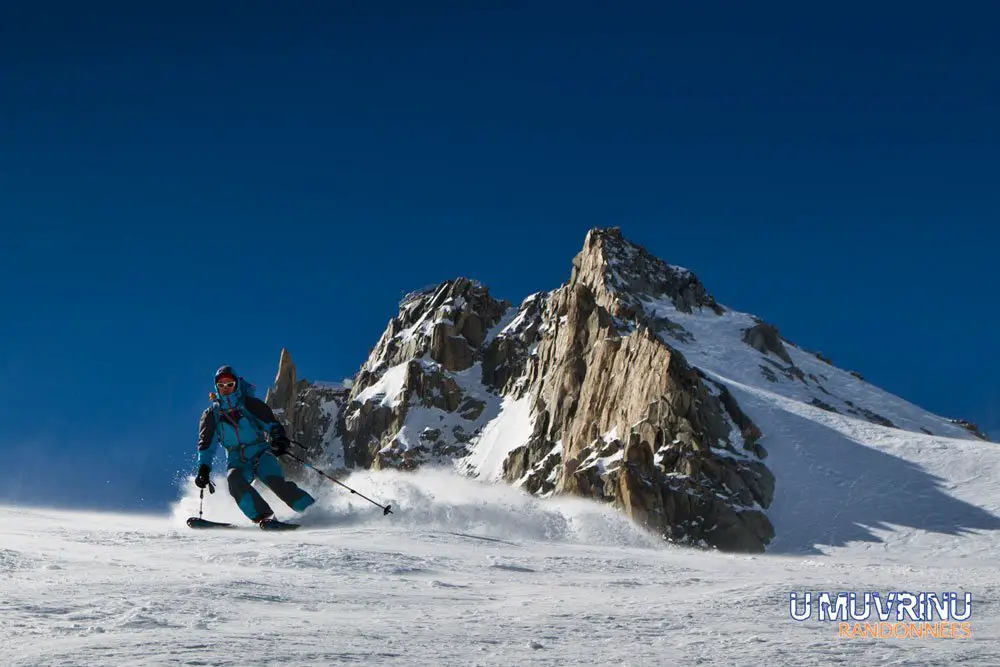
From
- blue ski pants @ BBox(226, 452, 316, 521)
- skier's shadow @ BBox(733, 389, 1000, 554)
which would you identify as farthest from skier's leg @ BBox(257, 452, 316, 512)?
skier's shadow @ BBox(733, 389, 1000, 554)

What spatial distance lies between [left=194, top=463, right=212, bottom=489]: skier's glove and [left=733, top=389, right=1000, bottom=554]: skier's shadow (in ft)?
104

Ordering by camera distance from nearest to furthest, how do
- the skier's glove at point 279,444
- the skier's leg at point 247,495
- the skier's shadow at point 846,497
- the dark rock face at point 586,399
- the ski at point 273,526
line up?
the ski at point 273,526 → the skier's glove at point 279,444 → the skier's leg at point 247,495 → the skier's shadow at point 846,497 → the dark rock face at point 586,399

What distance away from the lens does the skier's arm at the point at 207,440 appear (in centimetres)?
1844

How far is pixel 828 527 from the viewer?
43.5m

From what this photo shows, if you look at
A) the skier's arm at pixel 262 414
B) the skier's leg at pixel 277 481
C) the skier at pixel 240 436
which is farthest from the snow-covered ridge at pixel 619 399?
the skier's arm at pixel 262 414

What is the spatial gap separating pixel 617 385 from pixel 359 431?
68.3 metres

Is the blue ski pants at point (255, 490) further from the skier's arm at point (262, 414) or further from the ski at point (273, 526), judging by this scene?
the skier's arm at point (262, 414)

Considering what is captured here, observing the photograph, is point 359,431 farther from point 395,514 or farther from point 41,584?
point 41,584

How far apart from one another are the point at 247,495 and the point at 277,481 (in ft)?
2.37

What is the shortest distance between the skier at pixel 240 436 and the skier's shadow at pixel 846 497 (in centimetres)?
3093

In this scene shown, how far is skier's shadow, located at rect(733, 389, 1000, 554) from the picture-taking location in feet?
139

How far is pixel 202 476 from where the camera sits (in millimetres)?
18031

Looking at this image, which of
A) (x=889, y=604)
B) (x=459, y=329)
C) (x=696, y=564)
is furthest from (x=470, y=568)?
(x=459, y=329)

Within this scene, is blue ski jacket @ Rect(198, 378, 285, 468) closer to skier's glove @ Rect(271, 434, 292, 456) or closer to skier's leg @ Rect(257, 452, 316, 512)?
skier's glove @ Rect(271, 434, 292, 456)
